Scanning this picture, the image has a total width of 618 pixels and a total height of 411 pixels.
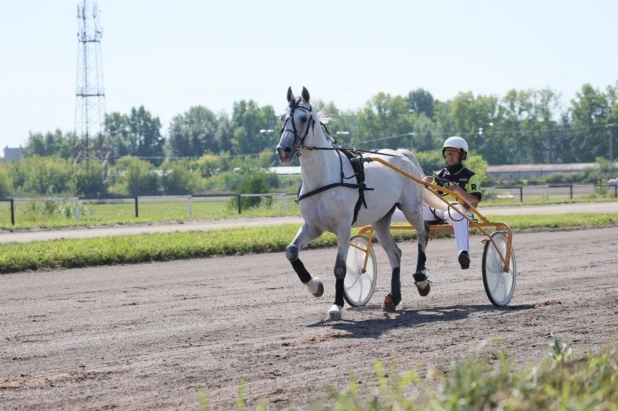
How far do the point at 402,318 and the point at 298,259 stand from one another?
102cm

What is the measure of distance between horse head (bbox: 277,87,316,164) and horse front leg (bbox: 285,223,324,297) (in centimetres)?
71

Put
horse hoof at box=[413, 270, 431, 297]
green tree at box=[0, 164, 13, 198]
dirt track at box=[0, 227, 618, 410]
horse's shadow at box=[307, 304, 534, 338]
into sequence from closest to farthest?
dirt track at box=[0, 227, 618, 410]
horse's shadow at box=[307, 304, 534, 338]
horse hoof at box=[413, 270, 431, 297]
green tree at box=[0, 164, 13, 198]

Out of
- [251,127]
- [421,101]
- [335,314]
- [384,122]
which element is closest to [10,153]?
[251,127]

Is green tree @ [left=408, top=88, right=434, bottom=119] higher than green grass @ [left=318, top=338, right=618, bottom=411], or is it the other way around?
green tree @ [left=408, top=88, right=434, bottom=119]

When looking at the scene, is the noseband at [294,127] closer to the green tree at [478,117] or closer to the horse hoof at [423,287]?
→ the horse hoof at [423,287]

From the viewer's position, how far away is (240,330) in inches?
305

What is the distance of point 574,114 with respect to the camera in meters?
98.1

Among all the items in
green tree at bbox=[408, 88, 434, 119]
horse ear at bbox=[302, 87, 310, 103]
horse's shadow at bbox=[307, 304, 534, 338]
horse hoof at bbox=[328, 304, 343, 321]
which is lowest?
horse's shadow at bbox=[307, 304, 534, 338]

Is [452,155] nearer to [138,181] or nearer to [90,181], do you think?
[90,181]

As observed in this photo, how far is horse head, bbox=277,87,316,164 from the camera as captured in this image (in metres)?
7.94

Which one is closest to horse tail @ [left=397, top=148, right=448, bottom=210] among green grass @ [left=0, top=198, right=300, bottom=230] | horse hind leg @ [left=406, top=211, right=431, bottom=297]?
horse hind leg @ [left=406, top=211, right=431, bottom=297]

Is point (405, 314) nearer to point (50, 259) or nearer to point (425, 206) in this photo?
point (425, 206)

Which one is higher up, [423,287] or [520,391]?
[520,391]

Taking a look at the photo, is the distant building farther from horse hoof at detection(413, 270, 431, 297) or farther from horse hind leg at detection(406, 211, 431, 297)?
horse hoof at detection(413, 270, 431, 297)
